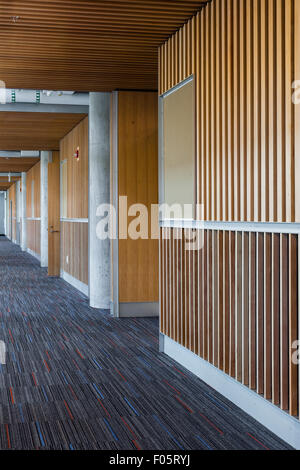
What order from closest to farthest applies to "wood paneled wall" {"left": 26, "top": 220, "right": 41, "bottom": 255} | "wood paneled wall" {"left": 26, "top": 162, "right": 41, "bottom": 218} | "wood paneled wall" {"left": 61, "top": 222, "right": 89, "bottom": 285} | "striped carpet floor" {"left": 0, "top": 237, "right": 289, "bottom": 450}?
"striped carpet floor" {"left": 0, "top": 237, "right": 289, "bottom": 450} < "wood paneled wall" {"left": 61, "top": 222, "right": 89, "bottom": 285} < "wood paneled wall" {"left": 26, "top": 162, "right": 41, "bottom": 218} < "wood paneled wall" {"left": 26, "top": 220, "right": 41, "bottom": 255}

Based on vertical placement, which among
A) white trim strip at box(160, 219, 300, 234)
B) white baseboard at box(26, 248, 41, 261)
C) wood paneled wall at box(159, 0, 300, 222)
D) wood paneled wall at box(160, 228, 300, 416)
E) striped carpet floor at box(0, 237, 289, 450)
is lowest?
striped carpet floor at box(0, 237, 289, 450)

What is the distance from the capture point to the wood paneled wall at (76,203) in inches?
438

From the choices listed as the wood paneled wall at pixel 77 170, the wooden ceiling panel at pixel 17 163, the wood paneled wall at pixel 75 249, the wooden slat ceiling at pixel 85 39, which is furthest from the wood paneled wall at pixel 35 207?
the wooden slat ceiling at pixel 85 39

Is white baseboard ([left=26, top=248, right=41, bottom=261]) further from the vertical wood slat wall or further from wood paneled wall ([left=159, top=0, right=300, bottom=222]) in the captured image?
wood paneled wall ([left=159, top=0, right=300, bottom=222])

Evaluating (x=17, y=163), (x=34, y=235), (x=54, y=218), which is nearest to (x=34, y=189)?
(x=17, y=163)

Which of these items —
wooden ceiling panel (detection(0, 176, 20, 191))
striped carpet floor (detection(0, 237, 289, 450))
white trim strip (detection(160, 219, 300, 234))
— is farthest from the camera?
wooden ceiling panel (detection(0, 176, 20, 191))

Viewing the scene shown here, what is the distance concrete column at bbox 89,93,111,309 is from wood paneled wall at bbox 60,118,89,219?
4.63 ft

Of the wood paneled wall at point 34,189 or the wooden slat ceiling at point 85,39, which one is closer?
the wooden slat ceiling at point 85,39

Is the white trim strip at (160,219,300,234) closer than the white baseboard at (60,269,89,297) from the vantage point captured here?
Yes

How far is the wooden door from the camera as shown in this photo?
14617mm

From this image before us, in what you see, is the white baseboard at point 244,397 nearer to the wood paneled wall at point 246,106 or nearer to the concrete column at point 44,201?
the wood paneled wall at point 246,106

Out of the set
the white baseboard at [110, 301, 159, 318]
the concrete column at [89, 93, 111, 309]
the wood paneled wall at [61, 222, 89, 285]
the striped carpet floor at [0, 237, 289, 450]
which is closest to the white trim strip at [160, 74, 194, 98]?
the striped carpet floor at [0, 237, 289, 450]

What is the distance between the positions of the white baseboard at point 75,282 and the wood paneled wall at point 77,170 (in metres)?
1.32

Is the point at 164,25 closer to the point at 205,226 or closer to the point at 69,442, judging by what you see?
the point at 205,226
